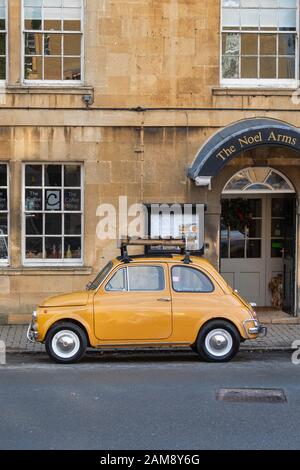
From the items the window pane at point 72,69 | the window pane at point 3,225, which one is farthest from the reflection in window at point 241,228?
the window pane at point 3,225

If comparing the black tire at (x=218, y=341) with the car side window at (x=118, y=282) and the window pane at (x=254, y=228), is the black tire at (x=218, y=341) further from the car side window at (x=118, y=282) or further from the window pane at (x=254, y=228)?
the window pane at (x=254, y=228)

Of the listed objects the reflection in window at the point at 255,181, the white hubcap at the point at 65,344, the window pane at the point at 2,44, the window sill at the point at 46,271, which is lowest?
the white hubcap at the point at 65,344

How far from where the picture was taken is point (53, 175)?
14211 mm

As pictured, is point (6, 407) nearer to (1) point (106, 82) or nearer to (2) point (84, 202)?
(2) point (84, 202)

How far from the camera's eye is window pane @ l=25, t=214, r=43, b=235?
1420cm

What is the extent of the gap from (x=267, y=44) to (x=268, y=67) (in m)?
0.47

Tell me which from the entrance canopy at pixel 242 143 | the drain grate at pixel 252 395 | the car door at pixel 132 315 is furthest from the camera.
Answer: the entrance canopy at pixel 242 143

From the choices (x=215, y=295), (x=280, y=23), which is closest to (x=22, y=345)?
(x=215, y=295)

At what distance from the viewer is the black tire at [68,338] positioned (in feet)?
33.9

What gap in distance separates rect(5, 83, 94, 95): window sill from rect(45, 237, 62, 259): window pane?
114 inches

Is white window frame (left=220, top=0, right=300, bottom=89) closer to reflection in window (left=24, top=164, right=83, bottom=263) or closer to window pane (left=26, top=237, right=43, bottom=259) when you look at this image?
reflection in window (left=24, top=164, right=83, bottom=263)

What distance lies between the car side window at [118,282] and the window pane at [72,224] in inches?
150

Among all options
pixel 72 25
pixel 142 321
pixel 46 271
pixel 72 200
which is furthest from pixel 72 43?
pixel 142 321

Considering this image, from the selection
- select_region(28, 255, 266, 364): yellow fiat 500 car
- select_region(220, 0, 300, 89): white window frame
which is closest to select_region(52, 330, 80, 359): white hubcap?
select_region(28, 255, 266, 364): yellow fiat 500 car
